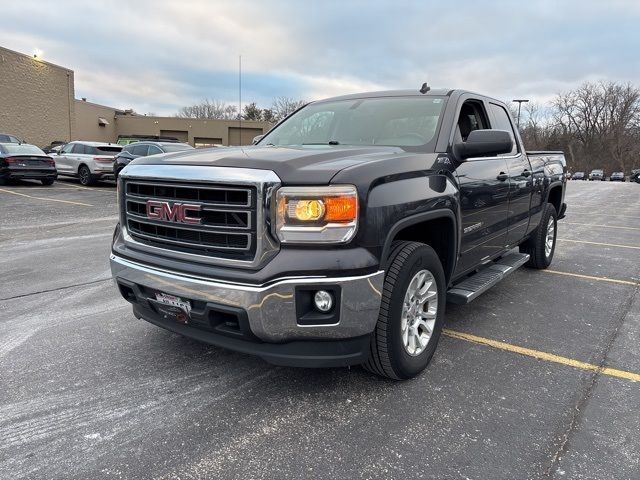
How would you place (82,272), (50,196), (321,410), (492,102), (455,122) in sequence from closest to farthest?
(321,410) < (455,122) < (492,102) < (82,272) < (50,196)

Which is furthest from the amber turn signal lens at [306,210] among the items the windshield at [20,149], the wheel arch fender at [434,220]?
the windshield at [20,149]

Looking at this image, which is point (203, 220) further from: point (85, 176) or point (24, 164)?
point (85, 176)

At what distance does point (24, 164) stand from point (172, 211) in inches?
674

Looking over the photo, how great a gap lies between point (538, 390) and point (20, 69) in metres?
35.4

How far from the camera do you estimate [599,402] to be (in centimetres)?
304

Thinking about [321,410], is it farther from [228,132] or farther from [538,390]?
[228,132]

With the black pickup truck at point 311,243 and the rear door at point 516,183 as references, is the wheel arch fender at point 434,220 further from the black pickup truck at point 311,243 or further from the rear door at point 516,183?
the rear door at point 516,183

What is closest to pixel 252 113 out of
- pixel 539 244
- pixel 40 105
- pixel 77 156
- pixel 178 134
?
pixel 178 134

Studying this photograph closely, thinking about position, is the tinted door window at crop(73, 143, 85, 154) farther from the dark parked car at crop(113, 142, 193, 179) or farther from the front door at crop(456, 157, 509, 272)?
the front door at crop(456, 157, 509, 272)

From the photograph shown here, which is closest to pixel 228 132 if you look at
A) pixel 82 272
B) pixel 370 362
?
pixel 82 272

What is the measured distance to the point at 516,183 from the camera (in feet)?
15.9

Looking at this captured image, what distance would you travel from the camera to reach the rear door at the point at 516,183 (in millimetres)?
4793

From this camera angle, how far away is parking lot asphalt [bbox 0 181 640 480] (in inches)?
95.0

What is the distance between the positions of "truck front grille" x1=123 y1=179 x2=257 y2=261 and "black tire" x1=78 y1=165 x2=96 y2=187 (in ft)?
56.7
